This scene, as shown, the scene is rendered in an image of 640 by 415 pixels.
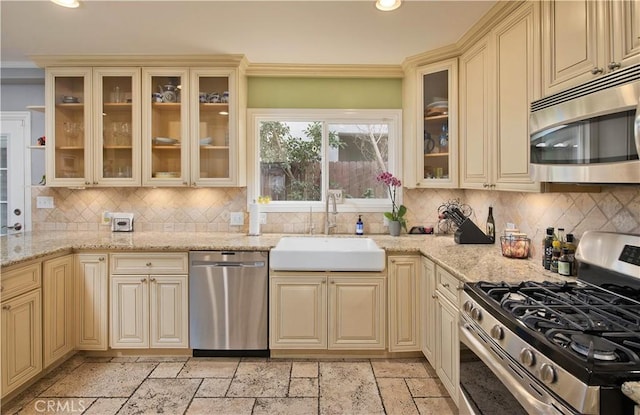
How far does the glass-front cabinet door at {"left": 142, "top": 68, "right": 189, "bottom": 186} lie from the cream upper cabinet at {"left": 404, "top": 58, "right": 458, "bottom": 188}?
201 centimetres

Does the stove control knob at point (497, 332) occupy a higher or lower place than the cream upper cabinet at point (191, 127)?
lower

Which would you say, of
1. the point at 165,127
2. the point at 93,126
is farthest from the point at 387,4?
the point at 93,126

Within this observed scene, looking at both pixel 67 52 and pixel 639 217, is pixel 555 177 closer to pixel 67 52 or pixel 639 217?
pixel 639 217

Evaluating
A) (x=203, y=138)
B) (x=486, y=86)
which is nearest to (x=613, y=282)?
(x=486, y=86)

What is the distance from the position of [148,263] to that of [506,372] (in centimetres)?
251

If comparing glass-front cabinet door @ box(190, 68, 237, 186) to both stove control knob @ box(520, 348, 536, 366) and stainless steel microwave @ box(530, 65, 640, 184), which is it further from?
stove control knob @ box(520, 348, 536, 366)

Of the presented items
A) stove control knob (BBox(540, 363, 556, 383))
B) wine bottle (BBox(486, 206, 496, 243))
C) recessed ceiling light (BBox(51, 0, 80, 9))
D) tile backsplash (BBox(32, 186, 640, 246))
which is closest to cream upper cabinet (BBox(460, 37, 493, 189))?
wine bottle (BBox(486, 206, 496, 243))

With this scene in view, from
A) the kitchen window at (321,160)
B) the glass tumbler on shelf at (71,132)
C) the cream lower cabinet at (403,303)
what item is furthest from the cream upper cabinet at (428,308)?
the glass tumbler on shelf at (71,132)

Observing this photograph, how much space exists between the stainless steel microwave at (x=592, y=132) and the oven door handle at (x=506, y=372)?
75 centimetres

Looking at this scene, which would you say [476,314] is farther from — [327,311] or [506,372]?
[327,311]

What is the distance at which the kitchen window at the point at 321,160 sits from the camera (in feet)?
11.6

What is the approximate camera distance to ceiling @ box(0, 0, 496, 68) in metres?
2.31

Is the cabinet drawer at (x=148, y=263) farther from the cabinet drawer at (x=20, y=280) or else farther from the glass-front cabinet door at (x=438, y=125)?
the glass-front cabinet door at (x=438, y=125)

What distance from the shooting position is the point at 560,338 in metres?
1.10
